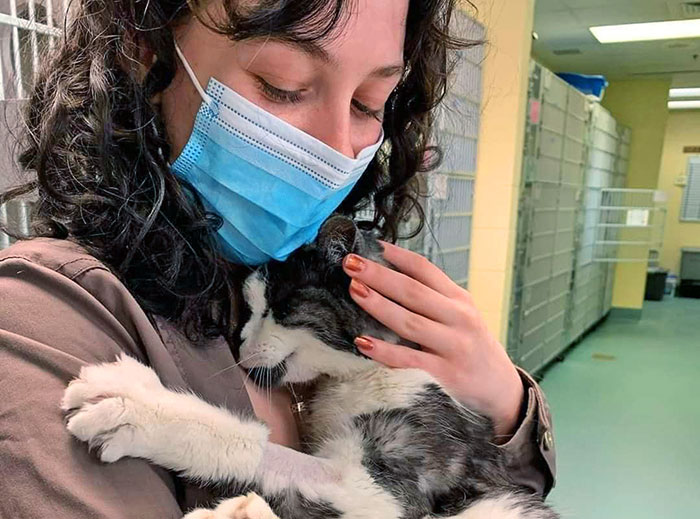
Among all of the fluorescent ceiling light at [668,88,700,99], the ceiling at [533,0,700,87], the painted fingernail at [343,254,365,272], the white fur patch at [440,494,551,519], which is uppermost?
the ceiling at [533,0,700,87]

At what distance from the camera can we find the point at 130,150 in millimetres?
781

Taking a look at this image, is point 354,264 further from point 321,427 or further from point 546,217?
point 546,217

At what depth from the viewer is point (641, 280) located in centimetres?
688

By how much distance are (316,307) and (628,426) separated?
3.39 metres

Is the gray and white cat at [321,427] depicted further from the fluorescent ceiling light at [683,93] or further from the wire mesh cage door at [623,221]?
the fluorescent ceiling light at [683,93]

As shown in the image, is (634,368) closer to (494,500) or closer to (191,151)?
(494,500)

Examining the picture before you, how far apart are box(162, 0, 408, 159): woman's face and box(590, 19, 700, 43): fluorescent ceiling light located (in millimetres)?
4768

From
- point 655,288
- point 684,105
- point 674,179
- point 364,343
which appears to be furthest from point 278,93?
point 674,179

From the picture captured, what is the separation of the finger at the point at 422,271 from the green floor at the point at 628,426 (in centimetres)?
150

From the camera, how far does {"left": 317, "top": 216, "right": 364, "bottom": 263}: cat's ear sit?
3.50 feet

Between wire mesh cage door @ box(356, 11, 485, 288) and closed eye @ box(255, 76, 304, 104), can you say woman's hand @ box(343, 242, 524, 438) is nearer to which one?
closed eye @ box(255, 76, 304, 104)

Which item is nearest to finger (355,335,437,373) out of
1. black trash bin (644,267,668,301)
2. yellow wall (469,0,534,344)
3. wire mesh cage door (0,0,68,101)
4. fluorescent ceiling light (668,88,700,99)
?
wire mesh cage door (0,0,68,101)

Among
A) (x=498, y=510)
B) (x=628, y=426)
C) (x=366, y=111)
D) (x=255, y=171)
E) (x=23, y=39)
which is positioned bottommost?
(x=628, y=426)

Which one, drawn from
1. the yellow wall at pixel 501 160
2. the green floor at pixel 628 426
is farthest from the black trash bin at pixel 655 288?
the yellow wall at pixel 501 160
